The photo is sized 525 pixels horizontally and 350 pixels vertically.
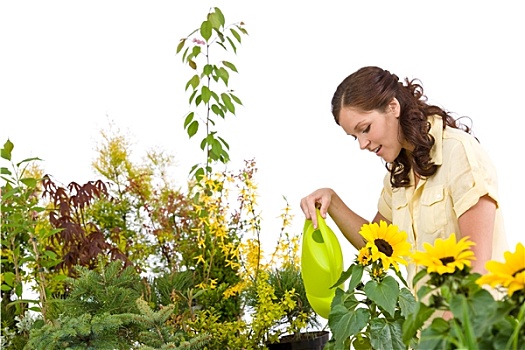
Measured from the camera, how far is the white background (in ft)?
11.5

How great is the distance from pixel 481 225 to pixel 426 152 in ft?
0.95

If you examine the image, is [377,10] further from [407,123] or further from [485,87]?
[407,123]

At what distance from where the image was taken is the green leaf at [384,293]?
1.74 meters

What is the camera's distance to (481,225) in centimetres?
205

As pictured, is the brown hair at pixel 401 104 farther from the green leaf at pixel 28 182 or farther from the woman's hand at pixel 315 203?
the green leaf at pixel 28 182

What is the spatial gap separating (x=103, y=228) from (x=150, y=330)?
111cm

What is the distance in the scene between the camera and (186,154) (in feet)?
11.7

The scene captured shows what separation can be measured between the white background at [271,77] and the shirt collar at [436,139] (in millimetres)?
1297

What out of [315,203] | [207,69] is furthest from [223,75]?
[315,203]

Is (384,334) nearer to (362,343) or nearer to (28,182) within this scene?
(362,343)

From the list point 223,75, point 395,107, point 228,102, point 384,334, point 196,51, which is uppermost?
point 196,51

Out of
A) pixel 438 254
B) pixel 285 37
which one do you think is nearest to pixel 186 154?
pixel 285 37

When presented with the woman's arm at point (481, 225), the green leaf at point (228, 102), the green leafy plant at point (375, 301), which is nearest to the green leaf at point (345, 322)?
the green leafy plant at point (375, 301)

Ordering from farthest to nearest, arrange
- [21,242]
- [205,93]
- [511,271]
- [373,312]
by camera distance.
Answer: [21,242]
[205,93]
[373,312]
[511,271]
